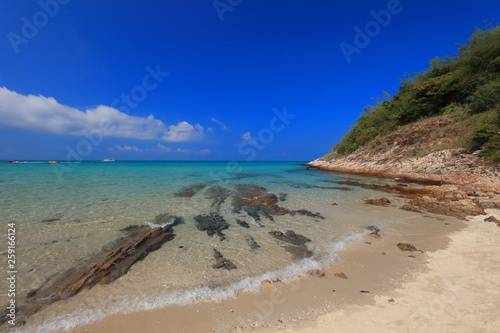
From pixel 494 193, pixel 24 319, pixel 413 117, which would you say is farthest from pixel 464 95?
pixel 24 319

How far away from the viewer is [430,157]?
2002 cm

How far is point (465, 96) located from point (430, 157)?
45.5 ft

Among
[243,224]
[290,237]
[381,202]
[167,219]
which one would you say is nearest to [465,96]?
[381,202]

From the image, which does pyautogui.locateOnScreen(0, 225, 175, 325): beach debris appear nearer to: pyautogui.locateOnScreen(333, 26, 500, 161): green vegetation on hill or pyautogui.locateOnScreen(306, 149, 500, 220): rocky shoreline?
pyautogui.locateOnScreen(306, 149, 500, 220): rocky shoreline

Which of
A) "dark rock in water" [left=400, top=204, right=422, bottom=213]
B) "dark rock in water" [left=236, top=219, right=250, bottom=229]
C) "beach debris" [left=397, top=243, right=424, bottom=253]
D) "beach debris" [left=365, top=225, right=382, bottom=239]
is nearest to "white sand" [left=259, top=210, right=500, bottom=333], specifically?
"beach debris" [left=397, top=243, right=424, bottom=253]

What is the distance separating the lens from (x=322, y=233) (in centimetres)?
706

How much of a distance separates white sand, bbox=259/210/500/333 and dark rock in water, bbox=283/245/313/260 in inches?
80.2

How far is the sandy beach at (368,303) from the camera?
2.96m

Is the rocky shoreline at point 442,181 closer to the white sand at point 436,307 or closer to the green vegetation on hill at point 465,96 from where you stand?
the green vegetation on hill at point 465,96

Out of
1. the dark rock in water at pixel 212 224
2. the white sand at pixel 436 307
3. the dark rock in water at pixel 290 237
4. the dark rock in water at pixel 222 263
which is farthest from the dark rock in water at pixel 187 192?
the white sand at pixel 436 307

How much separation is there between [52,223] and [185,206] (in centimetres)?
527

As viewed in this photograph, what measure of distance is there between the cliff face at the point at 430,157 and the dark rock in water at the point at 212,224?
56.3ft

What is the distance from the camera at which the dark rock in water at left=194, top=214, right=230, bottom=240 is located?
719cm

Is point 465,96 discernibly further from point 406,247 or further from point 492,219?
point 406,247
